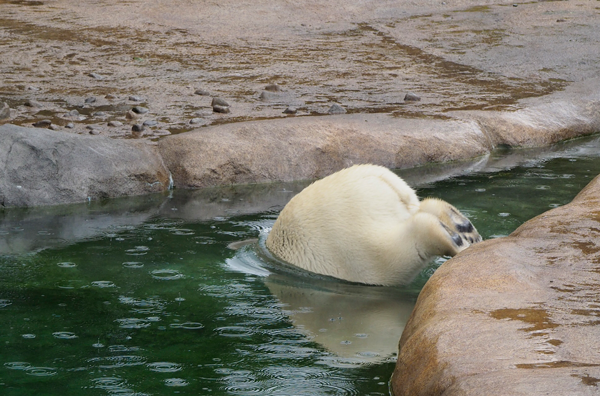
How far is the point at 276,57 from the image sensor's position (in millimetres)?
11789

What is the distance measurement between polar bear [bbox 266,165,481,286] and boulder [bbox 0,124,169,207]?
77.7 inches

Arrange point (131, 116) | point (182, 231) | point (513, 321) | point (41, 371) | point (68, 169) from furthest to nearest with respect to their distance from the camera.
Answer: point (131, 116)
point (68, 169)
point (182, 231)
point (41, 371)
point (513, 321)

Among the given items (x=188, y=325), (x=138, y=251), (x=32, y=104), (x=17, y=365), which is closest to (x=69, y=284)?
(x=138, y=251)

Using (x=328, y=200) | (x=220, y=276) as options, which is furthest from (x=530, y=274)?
(x=220, y=276)

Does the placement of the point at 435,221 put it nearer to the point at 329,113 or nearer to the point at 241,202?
the point at 241,202

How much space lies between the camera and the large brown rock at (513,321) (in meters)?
2.42

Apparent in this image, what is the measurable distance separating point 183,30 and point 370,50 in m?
3.24

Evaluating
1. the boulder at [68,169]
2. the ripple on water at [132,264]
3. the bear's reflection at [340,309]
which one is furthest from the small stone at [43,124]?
the bear's reflection at [340,309]

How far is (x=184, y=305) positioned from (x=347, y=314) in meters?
0.80

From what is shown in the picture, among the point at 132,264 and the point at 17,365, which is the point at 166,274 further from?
the point at 17,365

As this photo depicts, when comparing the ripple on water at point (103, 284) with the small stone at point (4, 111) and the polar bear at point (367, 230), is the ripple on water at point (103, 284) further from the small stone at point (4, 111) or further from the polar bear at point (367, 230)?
the small stone at point (4, 111)

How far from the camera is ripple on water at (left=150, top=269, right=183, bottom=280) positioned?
4445 mm

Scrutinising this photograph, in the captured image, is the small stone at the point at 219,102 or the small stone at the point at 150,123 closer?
the small stone at the point at 150,123

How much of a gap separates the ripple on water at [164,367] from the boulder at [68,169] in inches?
118
